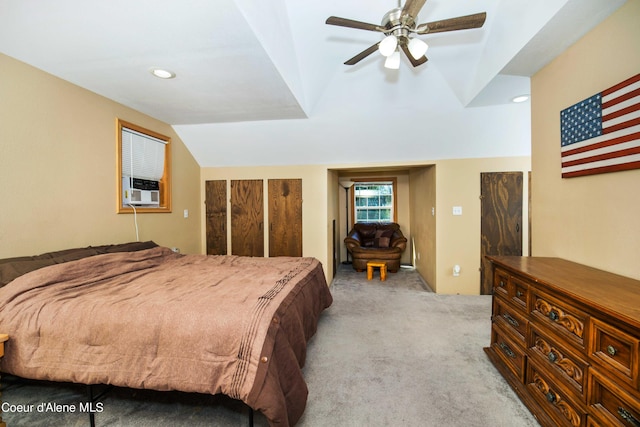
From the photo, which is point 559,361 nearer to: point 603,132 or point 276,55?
point 603,132

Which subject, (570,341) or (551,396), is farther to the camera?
(551,396)

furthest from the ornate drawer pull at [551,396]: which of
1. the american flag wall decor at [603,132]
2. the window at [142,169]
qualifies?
the window at [142,169]

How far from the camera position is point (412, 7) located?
145 cm

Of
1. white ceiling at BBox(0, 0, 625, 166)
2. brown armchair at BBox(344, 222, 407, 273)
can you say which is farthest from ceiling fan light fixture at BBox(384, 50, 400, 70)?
brown armchair at BBox(344, 222, 407, 273)

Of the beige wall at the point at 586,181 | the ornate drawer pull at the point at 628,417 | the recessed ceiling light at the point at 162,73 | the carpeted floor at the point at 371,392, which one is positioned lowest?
the carpeted floor at the point at 371,392

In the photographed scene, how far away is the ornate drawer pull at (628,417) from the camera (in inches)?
37.3

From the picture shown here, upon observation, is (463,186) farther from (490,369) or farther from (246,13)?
(246,13)

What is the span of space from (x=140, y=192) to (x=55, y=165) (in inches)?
33.5

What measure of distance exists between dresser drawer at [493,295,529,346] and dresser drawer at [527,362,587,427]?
0.18 m

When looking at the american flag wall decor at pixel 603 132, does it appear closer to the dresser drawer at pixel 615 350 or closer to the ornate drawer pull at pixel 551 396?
the dresser drawer at pixel 615 350

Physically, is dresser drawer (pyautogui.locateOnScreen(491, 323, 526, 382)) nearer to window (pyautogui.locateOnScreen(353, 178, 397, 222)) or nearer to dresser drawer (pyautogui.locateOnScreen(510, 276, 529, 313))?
dresser drawer (pyautogui.locateOnScreen(510, 276, 529, 313))

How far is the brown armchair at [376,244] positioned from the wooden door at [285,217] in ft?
4.41

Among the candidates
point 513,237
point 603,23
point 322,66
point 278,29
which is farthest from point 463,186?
point 278,29

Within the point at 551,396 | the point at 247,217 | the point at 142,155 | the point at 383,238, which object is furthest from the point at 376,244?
the point at 142,155
